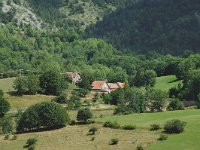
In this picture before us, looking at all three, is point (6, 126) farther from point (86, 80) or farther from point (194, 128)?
point (86, 80)

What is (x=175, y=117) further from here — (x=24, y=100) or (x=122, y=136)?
(x=24, y=100)

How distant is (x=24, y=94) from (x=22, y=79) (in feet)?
14.5

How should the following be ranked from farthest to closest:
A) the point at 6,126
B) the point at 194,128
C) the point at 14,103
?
the point at 14,103 < the point at 6,126 < the point at 194,128

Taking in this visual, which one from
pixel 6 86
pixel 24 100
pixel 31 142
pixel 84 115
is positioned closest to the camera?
pixel 31 142

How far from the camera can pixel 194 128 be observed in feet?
354

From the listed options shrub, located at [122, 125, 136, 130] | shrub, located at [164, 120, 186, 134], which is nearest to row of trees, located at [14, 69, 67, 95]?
shrub, located at [122, 125, 136, 130]

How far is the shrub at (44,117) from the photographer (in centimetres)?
11975

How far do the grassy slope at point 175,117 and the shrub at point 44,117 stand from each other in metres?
9.50

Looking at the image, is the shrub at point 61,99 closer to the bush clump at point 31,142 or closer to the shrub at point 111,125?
the shrub at point 111,125

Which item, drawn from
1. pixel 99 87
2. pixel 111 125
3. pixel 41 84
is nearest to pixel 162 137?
pixel 111 125

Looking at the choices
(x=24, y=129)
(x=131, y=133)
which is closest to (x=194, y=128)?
(x=131, y=133)

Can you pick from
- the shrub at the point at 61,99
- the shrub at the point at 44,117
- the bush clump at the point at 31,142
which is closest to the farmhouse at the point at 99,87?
the shrub at the point at 61,99

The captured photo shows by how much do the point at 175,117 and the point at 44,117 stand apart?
27.3 meters

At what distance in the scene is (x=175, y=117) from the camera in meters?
120
